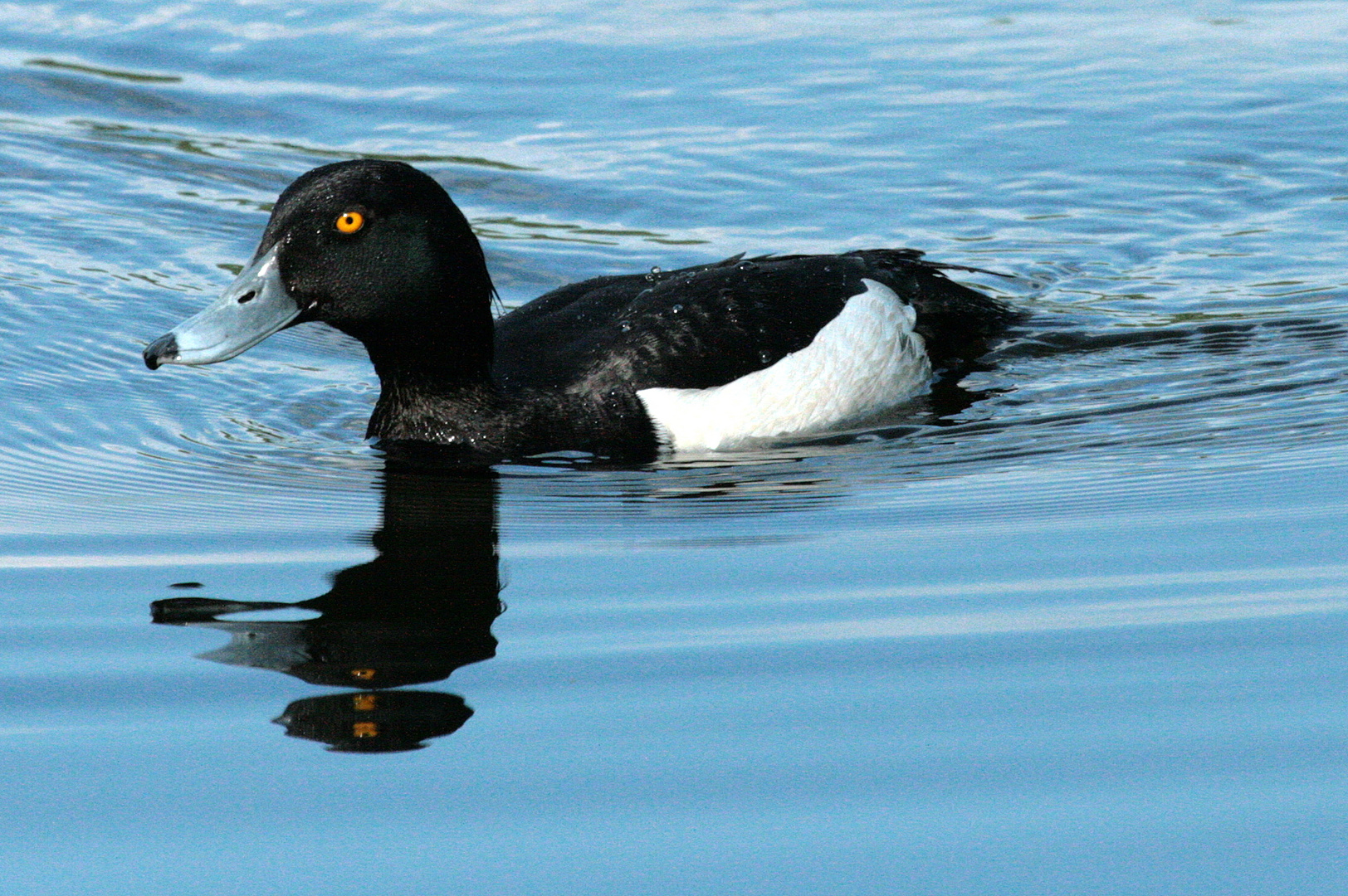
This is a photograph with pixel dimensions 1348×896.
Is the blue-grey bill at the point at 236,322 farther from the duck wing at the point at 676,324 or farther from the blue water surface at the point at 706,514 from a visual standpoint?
the duck wing at the point at 676,324

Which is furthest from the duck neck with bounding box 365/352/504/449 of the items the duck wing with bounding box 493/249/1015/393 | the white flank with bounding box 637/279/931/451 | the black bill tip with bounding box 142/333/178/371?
the black bill tip with bounding box 142/333/178/371

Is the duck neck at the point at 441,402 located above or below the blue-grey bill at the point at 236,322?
below

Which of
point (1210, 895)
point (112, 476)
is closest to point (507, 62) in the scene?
point (112, 476)

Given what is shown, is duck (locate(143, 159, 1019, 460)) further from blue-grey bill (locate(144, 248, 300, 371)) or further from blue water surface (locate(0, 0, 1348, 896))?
blue water surface (locate(0, 0, 1348, 896))

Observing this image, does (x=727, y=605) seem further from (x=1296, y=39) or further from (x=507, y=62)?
(x=1296, y=39)

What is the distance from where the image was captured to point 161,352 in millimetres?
5883

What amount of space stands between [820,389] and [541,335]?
41.8 inches

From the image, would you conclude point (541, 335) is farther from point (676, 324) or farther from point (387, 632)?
point (387, 632)

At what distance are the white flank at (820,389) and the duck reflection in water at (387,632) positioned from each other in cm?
125

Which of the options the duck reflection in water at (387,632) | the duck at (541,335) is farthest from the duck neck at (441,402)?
the duck reflection in water at (387,632)

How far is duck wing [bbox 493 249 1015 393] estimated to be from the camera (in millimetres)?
6613

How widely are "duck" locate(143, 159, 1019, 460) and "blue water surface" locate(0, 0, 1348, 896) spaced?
24cm

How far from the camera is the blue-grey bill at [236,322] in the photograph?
5.93m

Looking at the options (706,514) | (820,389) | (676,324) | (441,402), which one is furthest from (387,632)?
(820,389)
